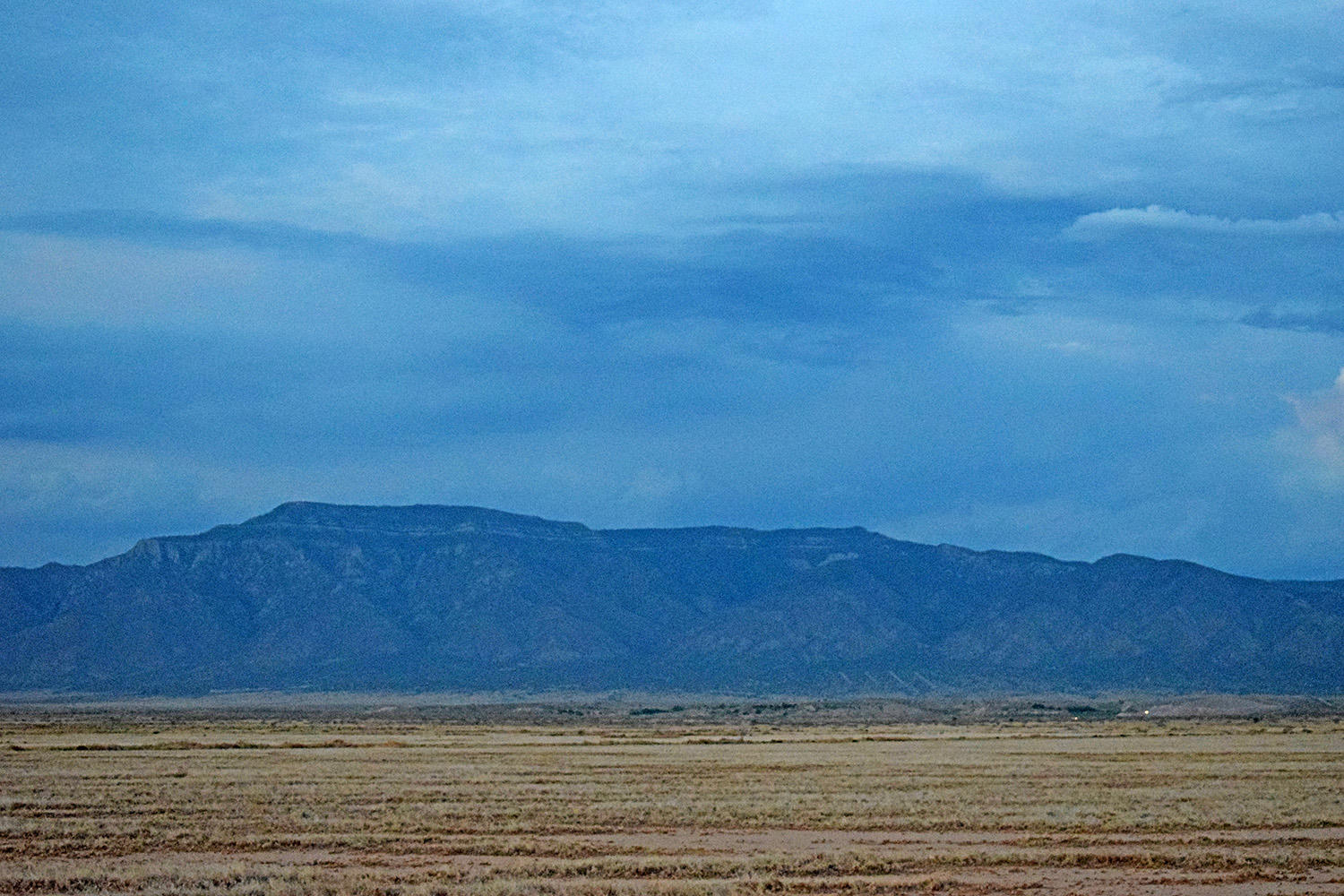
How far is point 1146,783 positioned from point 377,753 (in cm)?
2981

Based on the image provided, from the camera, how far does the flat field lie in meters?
24.1

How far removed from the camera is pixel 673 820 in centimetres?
3234

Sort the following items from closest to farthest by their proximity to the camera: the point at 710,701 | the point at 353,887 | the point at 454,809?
the point at 353,887, the point at 454,809, the point at 710,701

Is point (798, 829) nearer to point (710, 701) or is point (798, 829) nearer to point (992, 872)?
point (992, 872)

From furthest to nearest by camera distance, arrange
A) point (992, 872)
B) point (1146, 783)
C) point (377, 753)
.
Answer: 1. point (377, 753)
2. point (1146, 783)
3. point (992, 872)

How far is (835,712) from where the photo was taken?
126 m

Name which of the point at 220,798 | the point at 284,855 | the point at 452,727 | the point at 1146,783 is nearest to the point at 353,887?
the point at 284,855

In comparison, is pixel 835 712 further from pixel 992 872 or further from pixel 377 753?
pixel 992 872

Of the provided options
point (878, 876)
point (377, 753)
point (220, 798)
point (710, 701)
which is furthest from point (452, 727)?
point (710, 701)

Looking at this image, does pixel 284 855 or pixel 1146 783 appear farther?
pixel 1146 783

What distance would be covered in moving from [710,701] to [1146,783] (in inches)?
4988

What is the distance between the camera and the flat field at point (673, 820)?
24094 mm

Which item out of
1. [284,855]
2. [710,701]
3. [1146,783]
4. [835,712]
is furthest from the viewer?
[710,701]

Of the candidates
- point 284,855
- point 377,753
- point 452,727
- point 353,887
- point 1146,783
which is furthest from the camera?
point 452,727
